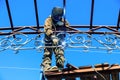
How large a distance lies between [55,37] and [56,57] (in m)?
0.60

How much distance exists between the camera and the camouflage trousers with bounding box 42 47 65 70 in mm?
11578

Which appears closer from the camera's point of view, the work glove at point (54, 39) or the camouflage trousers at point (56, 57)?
the camouflage trousers at point (56, 57)

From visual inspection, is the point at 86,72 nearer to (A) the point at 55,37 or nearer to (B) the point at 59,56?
(B) the point at 59,56

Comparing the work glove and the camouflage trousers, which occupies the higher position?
the work glove

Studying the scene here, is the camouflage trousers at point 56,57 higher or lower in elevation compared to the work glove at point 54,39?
lower

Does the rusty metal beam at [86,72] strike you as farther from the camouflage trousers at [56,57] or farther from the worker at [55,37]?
the camouflage trousers at [56,57]

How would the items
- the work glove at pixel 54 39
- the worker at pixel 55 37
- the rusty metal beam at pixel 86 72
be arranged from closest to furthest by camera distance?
the rusty metal beam at pixel 86 72 < the worker at pixel 55 37 < the work glove at pixel 54 39

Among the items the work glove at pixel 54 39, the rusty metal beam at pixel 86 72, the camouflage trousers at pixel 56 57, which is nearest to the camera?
the rusty metal beam at pixel 86 72

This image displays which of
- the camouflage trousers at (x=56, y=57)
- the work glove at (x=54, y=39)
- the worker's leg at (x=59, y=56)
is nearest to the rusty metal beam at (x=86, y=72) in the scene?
the camouflage trousers at (x=56, y=57)

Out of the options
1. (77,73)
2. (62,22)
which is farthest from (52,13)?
(77,73)

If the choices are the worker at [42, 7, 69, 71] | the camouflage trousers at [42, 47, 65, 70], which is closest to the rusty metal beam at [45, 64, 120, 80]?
the worker at [42, 7, 69, 71]

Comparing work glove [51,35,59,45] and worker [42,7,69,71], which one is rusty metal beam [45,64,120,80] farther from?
work glove [51,35,59,45]

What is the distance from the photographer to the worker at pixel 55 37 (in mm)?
11712

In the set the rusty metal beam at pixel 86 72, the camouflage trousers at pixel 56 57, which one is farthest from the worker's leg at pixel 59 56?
the rusty metal beam at pixel 86 72
